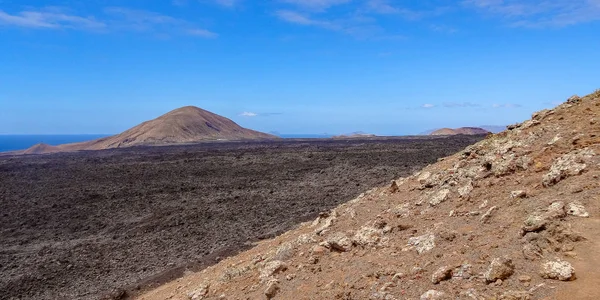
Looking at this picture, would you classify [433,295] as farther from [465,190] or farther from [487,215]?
[465,190]

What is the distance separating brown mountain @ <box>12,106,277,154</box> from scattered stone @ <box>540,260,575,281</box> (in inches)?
2840

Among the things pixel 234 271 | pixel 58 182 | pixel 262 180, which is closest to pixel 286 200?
pixel 262 180

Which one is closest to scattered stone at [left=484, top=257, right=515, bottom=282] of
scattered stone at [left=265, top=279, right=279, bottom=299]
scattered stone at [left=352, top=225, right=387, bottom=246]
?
scattered stone at [left=352, top=225, right=387, bottom=246]

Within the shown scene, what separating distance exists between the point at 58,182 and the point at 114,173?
4.17 meters

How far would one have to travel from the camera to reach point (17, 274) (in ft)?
41.2

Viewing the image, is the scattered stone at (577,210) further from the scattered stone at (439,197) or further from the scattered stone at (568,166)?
the scattered stone at (439,197)

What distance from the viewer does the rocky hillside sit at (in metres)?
4.27

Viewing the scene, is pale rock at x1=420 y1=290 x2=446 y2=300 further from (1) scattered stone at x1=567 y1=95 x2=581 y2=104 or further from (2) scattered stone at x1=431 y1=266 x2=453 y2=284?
(1) scattered stone at x1=567 y1=95 x2=581 y2=104

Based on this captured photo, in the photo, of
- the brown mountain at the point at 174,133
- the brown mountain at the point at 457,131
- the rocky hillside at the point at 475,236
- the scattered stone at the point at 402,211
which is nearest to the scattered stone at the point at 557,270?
the rocky hillside at the point at 475,236

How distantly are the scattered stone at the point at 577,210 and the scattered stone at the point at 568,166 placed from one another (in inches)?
29.4

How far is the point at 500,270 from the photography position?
13.9ft

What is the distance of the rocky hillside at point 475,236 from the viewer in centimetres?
427

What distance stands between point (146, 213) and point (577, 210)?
1847 centimetres

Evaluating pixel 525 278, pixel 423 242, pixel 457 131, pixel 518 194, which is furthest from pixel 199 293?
pixel 457 131
